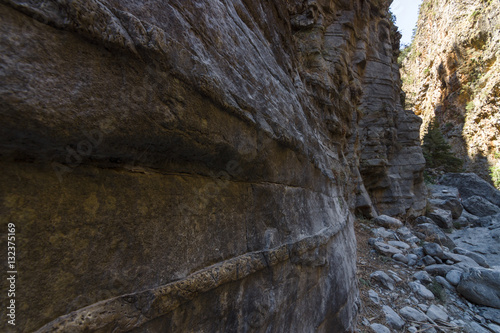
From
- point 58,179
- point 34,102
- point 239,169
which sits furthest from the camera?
point 239,169

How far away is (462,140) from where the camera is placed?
18.6 m

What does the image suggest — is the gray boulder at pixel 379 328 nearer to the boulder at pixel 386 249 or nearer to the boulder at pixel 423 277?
the boulder at pixel 423 277

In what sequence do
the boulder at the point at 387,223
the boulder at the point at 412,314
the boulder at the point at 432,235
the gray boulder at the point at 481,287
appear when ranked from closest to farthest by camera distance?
1. the boulder at the point at 412,314
2. the gray boulder at the point at 481,287
3. the boulder at the point at 432,235
4. the boulder at the point at 387,223

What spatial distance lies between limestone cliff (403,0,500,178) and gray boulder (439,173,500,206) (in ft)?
16.3

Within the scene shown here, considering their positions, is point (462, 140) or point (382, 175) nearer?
point (382, 175)

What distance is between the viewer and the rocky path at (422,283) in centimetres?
312

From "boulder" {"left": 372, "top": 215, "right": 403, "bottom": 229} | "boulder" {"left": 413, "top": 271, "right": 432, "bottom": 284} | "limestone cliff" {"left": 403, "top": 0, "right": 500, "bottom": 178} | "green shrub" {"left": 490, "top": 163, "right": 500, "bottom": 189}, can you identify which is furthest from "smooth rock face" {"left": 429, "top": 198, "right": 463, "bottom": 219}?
"limestone cliff" {"left": 403, "top": 0, "right": 500, "bottom": 178}

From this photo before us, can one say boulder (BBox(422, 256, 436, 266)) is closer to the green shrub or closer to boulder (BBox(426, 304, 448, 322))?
boulder (BBox(426, 304, 448, 322))

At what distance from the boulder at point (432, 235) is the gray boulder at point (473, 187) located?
950 cm

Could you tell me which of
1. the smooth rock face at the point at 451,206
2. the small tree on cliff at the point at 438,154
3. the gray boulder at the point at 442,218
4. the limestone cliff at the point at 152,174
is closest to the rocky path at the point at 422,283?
the gray boulder at the point at 442,218

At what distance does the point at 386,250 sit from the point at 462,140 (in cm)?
2041

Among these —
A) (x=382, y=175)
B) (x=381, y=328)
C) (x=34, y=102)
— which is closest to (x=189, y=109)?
(x=34, y=102)

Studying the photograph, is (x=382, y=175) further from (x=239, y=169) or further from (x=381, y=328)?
(x=239, y=169)

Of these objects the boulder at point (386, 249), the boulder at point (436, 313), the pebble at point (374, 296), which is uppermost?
the boulder at point (386, 249)
